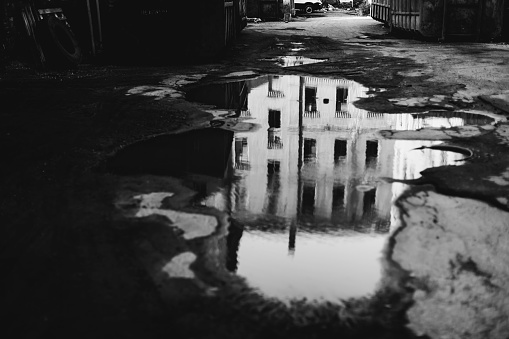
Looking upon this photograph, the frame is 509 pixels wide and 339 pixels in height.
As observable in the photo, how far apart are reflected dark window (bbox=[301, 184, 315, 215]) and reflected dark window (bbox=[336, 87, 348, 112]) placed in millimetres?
2477

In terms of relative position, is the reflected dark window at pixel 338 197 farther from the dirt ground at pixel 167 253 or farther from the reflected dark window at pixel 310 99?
the reflected dark window at pixel 310 99

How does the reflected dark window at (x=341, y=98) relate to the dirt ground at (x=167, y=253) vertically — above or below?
above

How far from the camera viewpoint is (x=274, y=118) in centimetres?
540

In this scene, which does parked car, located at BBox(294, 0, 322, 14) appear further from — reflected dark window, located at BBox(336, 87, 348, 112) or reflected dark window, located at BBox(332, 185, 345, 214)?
reflected dark window, located at BBox(332, 185, 345, 214)

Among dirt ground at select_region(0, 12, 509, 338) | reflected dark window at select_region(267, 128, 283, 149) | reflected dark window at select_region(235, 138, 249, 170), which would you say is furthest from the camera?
reflected dark window at select_region(267, 128, 283, 149)

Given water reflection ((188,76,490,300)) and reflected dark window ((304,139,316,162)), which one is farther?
reflected dark window ((304,139,316,162))

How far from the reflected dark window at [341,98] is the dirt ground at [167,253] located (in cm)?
128

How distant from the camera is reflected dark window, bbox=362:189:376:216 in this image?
3.03 metres

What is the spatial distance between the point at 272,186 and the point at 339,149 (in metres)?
1.09

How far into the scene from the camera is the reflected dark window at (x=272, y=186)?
10.3 feet

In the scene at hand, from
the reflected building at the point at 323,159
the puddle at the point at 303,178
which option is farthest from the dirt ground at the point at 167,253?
the reflected building at the point at 323,159

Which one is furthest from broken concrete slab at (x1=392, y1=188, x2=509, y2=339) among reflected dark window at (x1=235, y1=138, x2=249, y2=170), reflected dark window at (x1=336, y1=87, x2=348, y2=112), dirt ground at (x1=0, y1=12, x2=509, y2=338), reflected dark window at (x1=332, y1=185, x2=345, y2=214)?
reflected dark window at (x1=336, y1=87, x2=348, y2=112)

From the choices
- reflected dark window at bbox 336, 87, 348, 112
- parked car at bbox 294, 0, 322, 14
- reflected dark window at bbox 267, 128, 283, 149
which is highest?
parked car at bbox 294, 0, 322, 14

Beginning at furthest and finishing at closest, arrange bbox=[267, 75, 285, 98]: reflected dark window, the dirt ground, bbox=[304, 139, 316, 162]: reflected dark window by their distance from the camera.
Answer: bbox=[267, 75, 285, 98]: reflected dark window → bbox=[304, 139, 316, 162]: reflected dark window → the dirt ground
